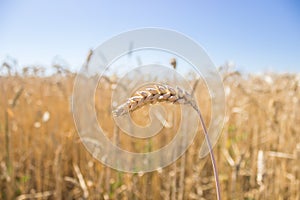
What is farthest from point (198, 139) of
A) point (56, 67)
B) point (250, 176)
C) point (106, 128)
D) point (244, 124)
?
point (56, 67)

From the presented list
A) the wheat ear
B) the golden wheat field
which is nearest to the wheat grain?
the wheat ear

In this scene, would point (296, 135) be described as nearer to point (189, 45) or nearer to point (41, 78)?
point (189, 45)

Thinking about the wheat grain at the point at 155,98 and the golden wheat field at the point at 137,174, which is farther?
the golden wheat field at the point at 137,174

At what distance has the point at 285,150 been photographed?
162cm

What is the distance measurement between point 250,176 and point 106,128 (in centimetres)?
85

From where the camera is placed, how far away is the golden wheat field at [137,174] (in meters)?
1.17

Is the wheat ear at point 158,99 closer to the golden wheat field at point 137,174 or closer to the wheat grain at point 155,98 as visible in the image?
the wheat grain at point 155,98

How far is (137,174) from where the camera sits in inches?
46.0

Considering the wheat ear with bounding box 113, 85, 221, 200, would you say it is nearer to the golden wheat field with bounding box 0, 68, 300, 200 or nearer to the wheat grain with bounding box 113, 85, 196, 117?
the wheat grain with bounding box 113, 85, 196, 117

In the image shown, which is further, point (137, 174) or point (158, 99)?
point (137, 174)

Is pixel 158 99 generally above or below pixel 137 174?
above

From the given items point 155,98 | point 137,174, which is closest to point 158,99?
point 155,98

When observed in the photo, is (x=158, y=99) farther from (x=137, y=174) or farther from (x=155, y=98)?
(x=137, y=174)

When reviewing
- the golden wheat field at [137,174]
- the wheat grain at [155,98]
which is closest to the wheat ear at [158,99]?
the wheat grain at [155,98]
